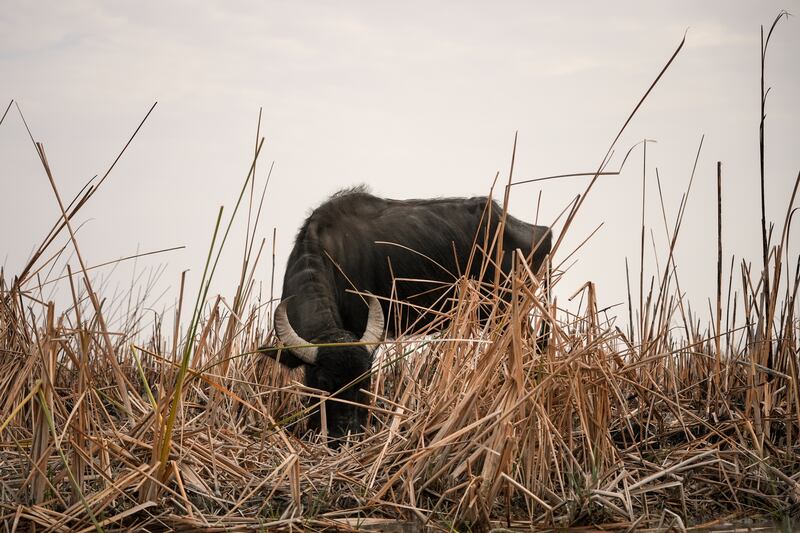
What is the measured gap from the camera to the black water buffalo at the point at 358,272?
4750mm

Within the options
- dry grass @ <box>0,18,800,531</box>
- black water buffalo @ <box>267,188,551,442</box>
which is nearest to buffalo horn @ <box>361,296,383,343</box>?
black water buffalo @ <box>267,188,551,442</box>

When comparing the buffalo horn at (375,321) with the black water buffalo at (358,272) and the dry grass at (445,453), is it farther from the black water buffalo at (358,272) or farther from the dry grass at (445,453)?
the dry grass at (445,453)

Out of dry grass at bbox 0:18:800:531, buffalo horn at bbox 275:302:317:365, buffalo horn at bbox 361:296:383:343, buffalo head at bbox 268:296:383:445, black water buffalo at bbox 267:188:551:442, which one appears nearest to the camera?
dry grass at bbox 0:18:800:531

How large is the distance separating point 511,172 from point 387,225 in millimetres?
4626

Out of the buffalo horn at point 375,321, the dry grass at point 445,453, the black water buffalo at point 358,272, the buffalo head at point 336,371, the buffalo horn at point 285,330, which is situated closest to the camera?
the dry grass at point 445,453

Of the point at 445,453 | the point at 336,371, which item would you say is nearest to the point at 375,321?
the point at 336,371

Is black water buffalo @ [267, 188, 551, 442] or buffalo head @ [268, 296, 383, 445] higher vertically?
black water buffalo @ [267, 188, 551, 442]

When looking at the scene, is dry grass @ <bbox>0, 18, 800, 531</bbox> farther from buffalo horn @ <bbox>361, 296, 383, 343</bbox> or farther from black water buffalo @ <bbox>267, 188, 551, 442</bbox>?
buffalo horn @ <bbox>361, 296, 383, 343</bbox>

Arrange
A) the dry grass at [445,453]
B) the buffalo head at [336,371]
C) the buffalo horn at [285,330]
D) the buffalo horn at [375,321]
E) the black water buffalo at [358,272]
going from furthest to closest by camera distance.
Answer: the buffalo horn at [375,321] < the buffalo horn at [285,330] < the black water buffalo at [358,272] < the buffalo head at [336,371] < the dry grass at [445,453]

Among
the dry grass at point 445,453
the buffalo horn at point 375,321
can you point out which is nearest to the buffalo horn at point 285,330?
the buffalo horn at point 375,321

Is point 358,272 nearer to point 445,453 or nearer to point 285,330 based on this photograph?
point 285,330

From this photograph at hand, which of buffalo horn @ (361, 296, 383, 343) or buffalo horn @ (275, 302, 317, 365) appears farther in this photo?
buffalo horn @ (361, 296, 383, 343)

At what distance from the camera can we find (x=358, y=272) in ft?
22.1

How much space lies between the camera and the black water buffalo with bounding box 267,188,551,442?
475 centimetres
